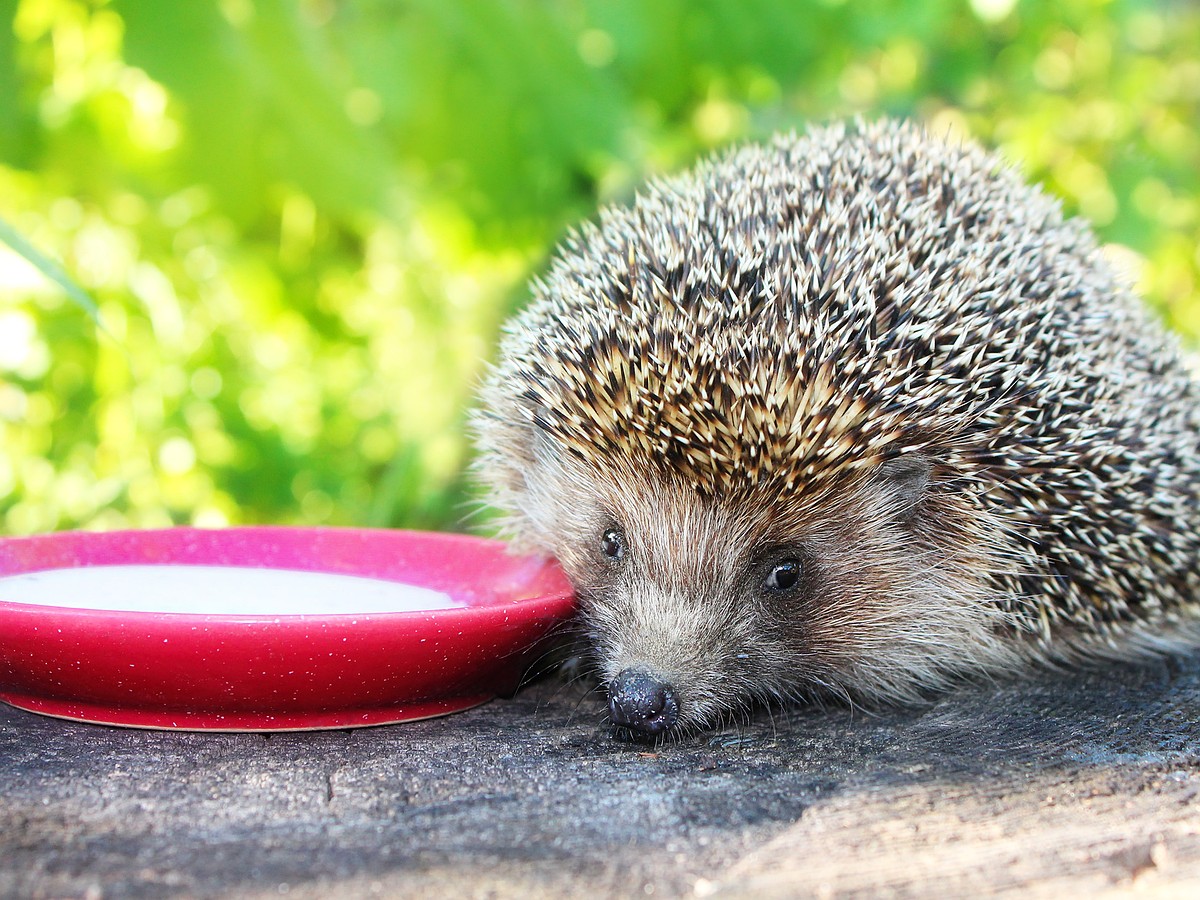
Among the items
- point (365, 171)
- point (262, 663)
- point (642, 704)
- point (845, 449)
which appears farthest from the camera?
point (365, 171)

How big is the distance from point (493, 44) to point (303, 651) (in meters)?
1.71

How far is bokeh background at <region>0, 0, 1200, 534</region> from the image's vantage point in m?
2.43

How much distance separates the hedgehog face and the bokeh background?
2.83 ft

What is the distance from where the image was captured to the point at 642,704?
1352 millimetres

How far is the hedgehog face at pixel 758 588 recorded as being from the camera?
1507 millimetres

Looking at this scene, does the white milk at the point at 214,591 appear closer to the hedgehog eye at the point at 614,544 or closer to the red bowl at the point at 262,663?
the red bowl at the point at 262,663

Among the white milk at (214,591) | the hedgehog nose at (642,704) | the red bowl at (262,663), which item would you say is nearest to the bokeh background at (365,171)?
the white milk at (214,591)

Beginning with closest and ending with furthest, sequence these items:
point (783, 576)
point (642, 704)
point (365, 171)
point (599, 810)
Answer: point (599, 810), point (642, 704), point (783, 576), point (365, 171)

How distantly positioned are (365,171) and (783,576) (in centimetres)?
140

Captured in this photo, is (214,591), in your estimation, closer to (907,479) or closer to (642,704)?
(642,704)

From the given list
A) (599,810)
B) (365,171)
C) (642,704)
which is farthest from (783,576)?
(365,171)

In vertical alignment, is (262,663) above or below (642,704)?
above

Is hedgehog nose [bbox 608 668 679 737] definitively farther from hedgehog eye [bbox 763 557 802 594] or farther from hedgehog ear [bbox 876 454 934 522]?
hedgehog ear [bbox 876 454 934 522]

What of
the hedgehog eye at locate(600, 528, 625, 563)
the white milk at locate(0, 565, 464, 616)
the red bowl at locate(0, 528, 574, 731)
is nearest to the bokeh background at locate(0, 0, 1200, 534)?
the white milk at locate(0, 565, 464, 616)
